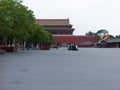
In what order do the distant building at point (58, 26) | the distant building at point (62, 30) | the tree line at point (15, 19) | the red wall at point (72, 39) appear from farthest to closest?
1. the distant building at point (58, 26)
2. the distant building at point (62, 30)
3. the red wall at point (72, 39)
4. the tree line at point (15, 19)

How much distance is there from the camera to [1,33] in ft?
148

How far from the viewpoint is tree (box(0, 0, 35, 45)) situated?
42.5 meters

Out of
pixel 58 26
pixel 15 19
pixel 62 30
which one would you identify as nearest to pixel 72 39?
pixel 62 30

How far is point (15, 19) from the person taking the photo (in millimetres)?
46250

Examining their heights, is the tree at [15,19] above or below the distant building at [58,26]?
below

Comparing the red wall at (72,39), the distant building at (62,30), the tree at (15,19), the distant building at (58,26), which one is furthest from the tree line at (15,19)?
the distant building at (58,26)

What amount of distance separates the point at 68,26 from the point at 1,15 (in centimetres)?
8979

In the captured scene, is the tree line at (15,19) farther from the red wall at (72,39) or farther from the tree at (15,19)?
the red wall at (72,39)

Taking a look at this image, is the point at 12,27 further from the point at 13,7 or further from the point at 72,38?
the point at 72,38

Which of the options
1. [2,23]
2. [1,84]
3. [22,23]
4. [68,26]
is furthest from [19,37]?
[68,26]

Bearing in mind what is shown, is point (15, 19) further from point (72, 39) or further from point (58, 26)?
point (72, 39)

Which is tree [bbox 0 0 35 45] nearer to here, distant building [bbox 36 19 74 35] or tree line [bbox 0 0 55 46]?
tree line [bbox 0 0 55 46]

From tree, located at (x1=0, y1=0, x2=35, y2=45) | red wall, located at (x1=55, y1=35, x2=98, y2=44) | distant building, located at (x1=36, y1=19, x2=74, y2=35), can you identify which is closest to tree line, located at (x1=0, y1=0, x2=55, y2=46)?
tree, located at (x1=0, y1=0, x2=35, y2=45)

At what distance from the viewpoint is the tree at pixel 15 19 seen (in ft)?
139
